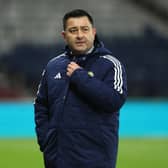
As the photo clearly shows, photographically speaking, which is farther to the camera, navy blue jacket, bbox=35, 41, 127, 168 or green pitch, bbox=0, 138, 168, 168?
green pitch, bbox=0, 138, 168, 168

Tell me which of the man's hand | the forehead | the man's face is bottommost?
the man's hand

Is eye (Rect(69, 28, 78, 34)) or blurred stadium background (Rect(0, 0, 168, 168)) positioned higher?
eye (Rect(69, 28, 78, 34))

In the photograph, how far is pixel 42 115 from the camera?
16.2ft

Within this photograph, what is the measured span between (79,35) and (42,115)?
625 millimetres

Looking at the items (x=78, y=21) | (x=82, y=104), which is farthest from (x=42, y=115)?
(x=78, y=21)

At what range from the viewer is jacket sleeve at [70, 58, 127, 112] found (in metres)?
4.64

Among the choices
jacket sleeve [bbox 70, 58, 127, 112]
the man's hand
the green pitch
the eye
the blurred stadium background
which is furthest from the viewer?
the blurred stadium background

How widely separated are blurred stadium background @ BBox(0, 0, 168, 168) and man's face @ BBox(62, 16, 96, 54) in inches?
350

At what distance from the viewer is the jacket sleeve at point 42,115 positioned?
193 inches

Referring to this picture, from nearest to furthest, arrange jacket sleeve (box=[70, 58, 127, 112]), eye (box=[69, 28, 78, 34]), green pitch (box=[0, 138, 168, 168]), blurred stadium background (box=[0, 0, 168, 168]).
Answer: jacket sleeve (box=[70, 58, 127, 112]), eye (box=[69, 28, 78, 34]), green pitch (box=[0, 138, 168, 168]), blurred stadium background (box=[0, 0, 168, 168])

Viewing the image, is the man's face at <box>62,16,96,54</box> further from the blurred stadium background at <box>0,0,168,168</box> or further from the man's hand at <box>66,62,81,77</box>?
the blurred stadium background at <box>0,0,168,168</box>

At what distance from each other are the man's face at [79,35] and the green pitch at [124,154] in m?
4.99

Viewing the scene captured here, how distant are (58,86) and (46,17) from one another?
76.2 ft

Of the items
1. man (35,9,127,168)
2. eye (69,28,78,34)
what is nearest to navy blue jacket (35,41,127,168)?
man (35,9,127,168)
